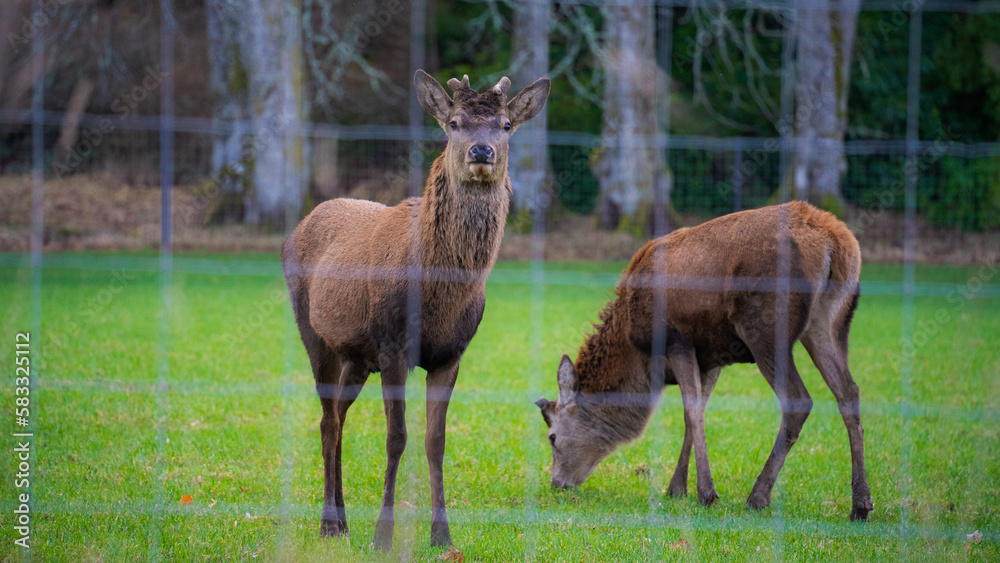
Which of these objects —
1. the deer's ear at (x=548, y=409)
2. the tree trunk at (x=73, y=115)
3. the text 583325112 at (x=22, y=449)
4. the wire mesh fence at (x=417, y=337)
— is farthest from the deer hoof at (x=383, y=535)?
the tree trunk at (x=73, y=115)

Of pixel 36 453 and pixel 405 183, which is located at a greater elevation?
pixel 405 183

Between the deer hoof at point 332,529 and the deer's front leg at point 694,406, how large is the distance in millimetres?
2165

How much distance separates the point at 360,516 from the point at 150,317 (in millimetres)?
6546

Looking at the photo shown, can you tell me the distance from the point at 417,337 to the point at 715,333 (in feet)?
6.95

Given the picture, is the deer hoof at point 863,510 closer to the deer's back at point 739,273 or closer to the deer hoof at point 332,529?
the deer's back at point 739,273

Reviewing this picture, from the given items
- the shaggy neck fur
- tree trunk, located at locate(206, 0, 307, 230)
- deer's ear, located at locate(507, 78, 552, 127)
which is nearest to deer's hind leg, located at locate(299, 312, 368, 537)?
deer's ear, located at locate(507, 78, 552, 127)

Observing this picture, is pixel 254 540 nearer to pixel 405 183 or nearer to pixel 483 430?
pixel 483 430

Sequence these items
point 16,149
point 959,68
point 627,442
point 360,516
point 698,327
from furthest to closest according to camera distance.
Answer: point 959,68 → point 16,149 → point 627,442 → point 698,327 → point 360,516

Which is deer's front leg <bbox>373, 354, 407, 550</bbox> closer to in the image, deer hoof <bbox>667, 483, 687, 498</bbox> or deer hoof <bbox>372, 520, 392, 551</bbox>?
deer hoof <bbox>372, 520, 392, 551</bbox>

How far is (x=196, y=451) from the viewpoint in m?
5.89

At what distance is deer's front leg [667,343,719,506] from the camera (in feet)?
17.6

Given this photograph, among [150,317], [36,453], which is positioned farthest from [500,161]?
[150,317]

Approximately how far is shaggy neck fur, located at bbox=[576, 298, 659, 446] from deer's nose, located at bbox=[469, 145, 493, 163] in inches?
80.7

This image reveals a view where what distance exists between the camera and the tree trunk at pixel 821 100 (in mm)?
13749
